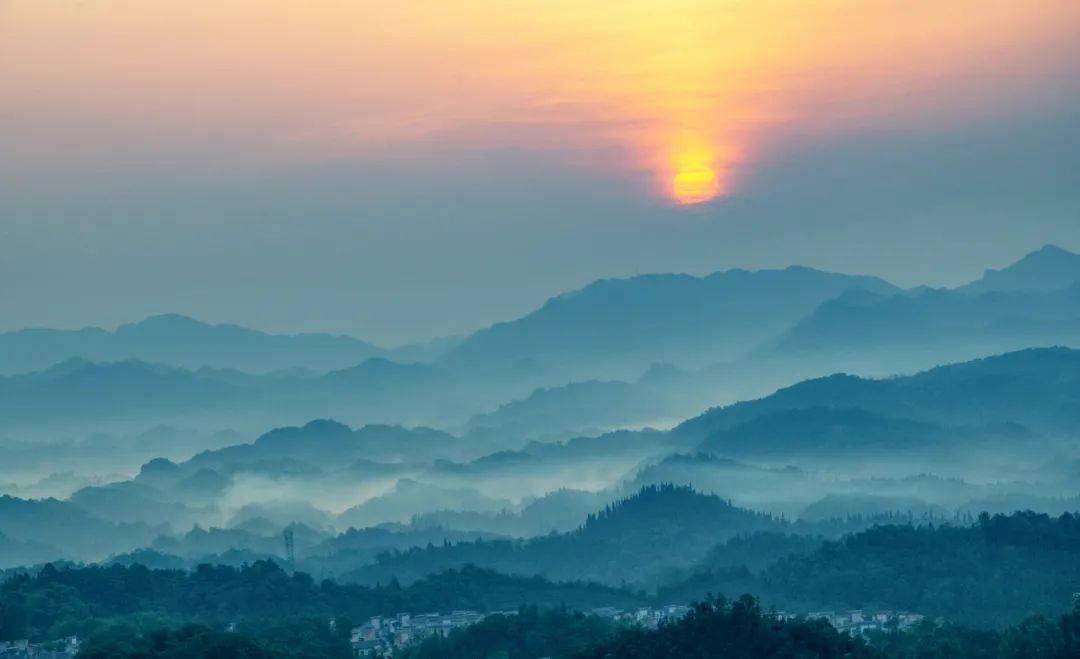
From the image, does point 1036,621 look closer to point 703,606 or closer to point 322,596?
point 703,606

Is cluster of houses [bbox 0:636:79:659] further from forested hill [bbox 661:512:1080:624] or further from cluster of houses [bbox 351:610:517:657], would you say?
forested hill [bbox 661:512:1080:624]

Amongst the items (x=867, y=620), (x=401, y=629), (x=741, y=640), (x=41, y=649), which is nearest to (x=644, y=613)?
(x=867, y=620)

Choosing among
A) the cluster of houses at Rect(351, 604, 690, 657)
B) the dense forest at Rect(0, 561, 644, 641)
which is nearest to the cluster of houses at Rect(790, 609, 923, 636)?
the cluster of houses at Rect(351, 604, 690, 657)

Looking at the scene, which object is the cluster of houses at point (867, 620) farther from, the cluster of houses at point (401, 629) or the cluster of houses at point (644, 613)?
the cluster of houses at point (401, 629)

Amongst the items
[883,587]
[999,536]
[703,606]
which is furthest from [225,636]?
[999,536]

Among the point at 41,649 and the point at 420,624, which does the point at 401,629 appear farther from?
the point at 41,649
